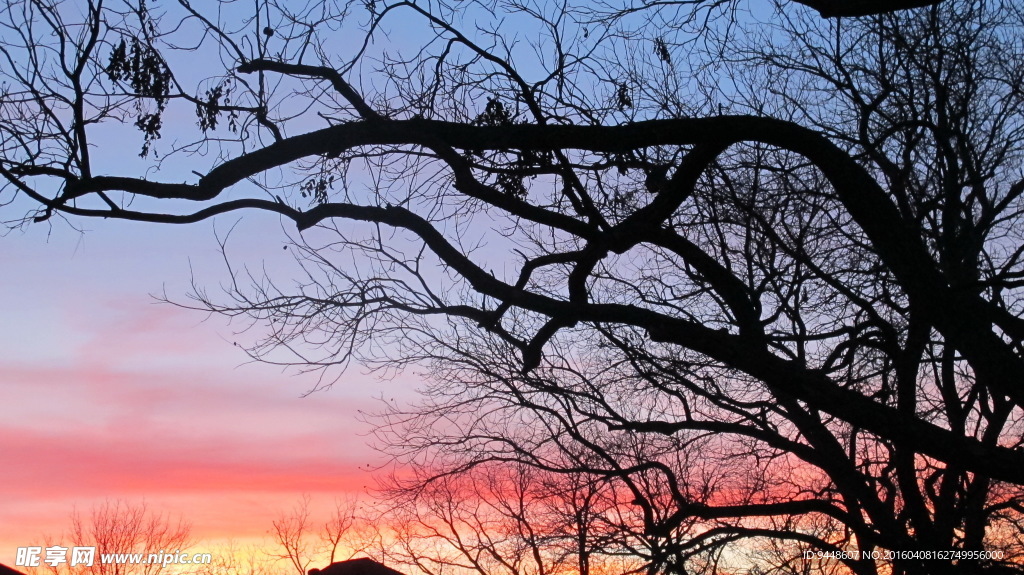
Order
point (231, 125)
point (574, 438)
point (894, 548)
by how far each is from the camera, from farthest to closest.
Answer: point (574, 438) → point (894, 548) → point (231, 125)

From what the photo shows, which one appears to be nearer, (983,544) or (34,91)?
Answer: (34,91)

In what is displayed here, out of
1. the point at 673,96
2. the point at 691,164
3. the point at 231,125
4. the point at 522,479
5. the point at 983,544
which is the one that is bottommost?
the point at 983,544

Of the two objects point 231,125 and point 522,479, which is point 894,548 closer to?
point 522,479

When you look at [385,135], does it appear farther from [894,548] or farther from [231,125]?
[894,548]

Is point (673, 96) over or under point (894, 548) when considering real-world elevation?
over

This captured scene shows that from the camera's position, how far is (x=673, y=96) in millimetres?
9656

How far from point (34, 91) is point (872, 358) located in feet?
26.2

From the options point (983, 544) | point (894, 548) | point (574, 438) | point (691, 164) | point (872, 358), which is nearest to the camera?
point (691, 164)

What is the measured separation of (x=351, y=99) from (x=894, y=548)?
720 cm

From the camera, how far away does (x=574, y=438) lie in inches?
481

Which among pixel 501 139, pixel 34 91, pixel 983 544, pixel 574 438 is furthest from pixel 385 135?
pixel 983 544

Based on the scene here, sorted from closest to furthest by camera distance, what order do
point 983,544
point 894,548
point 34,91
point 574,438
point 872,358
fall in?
point 34,91 → point 872,358 → point 894,548 → point 983,544 → point 574,438

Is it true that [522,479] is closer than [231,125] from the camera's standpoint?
No

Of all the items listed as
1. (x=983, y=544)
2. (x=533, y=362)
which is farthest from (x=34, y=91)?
(x=983, y=544)
